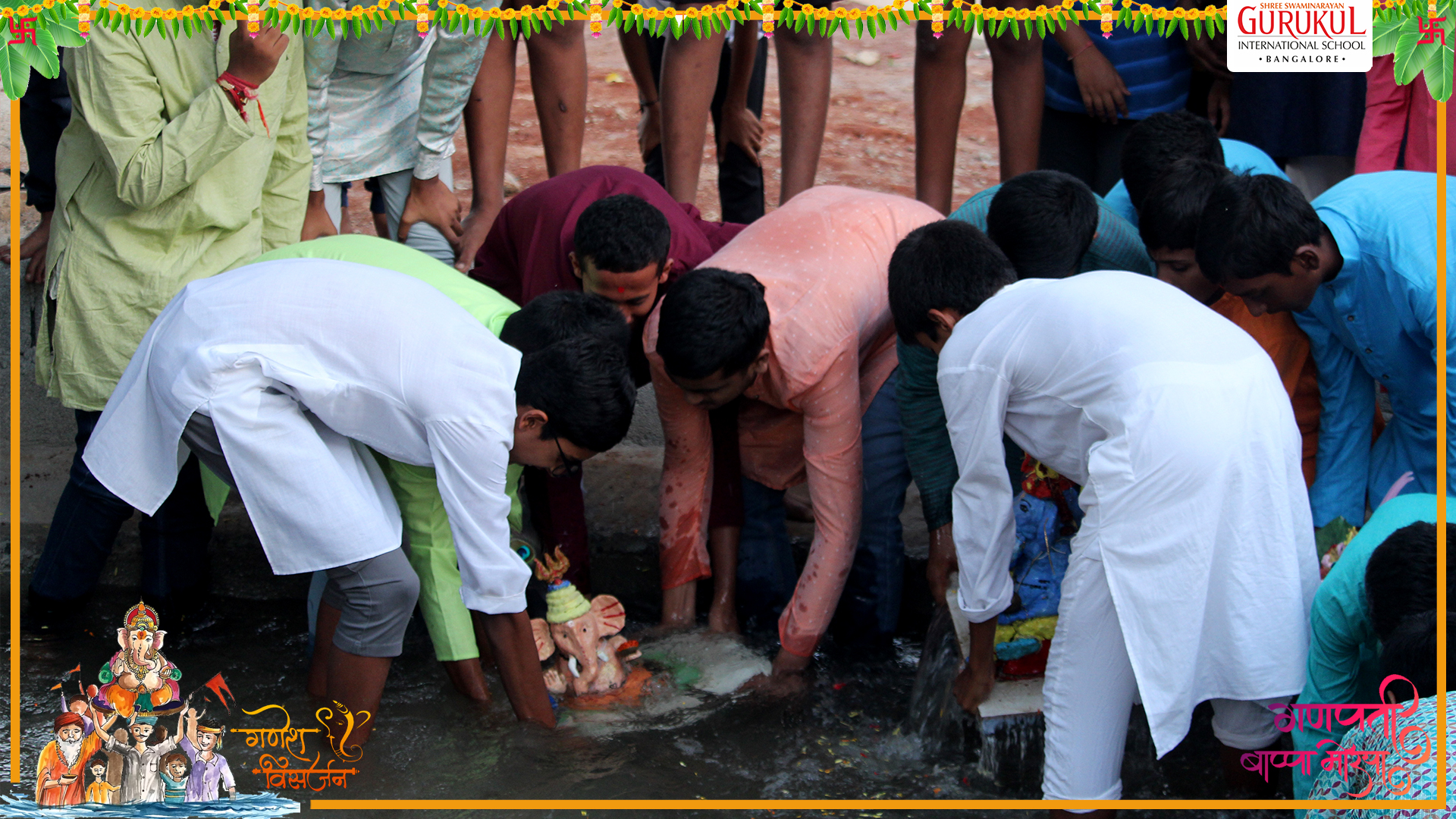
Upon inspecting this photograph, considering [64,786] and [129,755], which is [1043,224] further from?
[64,786]

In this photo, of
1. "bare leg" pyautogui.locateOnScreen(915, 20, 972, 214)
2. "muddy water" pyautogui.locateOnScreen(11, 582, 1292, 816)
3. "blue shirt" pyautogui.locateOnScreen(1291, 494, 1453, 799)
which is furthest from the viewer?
"bare leg" pyautogui.locateOnScreen(915, 20, 972, 214)

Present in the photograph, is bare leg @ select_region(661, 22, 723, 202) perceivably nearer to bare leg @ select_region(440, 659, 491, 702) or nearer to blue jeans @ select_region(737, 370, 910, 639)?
blue jeans @ select_region(737, 370, 910, 639)

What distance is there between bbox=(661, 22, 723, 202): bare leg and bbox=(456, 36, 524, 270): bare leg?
34cm

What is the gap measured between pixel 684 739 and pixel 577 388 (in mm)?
1064

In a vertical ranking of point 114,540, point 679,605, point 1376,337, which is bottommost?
point 679,605

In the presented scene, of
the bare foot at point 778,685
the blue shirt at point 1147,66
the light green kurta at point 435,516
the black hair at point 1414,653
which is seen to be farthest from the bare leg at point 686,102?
the black hair at point 1414,653

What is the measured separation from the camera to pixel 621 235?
3182 mm

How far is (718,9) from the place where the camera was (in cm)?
291

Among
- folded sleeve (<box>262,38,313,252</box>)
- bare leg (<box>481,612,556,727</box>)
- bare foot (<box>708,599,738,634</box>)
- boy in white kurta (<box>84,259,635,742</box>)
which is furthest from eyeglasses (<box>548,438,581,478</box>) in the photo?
folded sleeve (<box>262,38,313,252</box>)

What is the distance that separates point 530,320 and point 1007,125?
221cm

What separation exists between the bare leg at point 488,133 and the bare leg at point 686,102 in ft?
1.11

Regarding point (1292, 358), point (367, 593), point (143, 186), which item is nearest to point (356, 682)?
point (367, 593)

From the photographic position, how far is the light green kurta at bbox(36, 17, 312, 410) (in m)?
3.07

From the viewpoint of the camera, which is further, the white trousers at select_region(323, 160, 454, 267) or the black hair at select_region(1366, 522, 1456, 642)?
the white trousers at select_region(323, 160, 454, 267)
